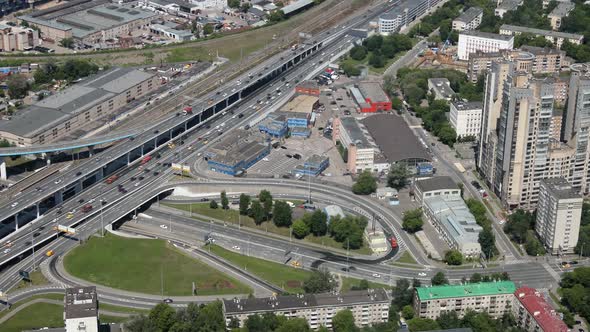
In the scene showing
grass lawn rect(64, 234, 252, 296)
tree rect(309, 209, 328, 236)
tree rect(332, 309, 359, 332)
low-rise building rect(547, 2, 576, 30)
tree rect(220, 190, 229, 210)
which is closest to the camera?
tree rect(332, 309, 359, 332)

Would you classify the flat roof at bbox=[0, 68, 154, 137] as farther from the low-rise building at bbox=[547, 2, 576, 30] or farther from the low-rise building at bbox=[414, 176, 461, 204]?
the low-rise building at bbox=[547, 2, 576, 30]

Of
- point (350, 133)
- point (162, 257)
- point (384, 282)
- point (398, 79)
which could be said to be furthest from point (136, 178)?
point (398, 79)

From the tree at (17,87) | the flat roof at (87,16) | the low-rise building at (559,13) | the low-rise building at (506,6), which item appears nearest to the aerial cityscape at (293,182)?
the tree at (17,87)

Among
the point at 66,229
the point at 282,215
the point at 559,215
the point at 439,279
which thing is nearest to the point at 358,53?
the point at 282,215

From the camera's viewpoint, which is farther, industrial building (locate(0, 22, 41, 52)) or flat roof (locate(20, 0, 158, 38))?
flat roof (locate(20, 0, 158, 38))

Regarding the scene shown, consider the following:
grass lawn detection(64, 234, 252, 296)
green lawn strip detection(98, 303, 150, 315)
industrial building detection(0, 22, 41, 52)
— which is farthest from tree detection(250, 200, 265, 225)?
industrial building detection(0, 22, 41, 52)

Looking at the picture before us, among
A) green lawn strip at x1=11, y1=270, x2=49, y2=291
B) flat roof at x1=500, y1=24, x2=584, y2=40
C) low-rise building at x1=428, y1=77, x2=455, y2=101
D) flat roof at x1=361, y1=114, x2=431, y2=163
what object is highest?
flat roof at x1=500, y1=24, x2=584, y2=40

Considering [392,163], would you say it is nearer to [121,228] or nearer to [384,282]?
[384,282]
